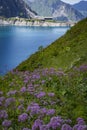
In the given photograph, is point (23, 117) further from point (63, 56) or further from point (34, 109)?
point (63, 56)

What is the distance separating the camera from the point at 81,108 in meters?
9.23

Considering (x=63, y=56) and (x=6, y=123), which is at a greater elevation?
(x=6, y=123)

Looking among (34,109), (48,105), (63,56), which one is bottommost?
(63,56)

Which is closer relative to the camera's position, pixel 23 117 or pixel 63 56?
pixel 23 117

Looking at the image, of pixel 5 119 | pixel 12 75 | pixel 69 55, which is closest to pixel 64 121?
pixel 5 119

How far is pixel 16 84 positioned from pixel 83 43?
32.4 ft

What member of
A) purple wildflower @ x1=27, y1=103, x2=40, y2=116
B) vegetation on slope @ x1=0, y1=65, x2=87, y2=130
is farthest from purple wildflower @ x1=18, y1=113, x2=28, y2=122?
purple wildflower @ x1=27, y1=103, x2=40, y2=116

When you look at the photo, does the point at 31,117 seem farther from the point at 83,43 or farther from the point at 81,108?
the point at 83,43

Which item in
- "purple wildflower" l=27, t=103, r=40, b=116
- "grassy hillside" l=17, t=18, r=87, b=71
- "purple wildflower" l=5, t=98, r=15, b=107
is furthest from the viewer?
"grassy hillside" l=17, t=18, r=87, b=71

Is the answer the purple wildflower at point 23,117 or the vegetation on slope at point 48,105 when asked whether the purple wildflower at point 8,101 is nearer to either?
the vegetation on slope at point 48,105

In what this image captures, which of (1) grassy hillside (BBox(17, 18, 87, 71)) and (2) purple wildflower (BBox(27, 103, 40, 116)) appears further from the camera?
(1) grassy hillside (BBox(17, 18, 87, 71))

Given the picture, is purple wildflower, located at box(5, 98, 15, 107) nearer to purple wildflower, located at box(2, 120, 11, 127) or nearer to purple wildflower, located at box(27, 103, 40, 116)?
purple wildflower, located at box(27, 103, 40, 116)

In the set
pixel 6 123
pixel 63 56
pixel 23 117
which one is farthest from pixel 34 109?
pixel 63 56

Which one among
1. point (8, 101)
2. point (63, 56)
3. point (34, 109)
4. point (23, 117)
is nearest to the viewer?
point (23, 117)
